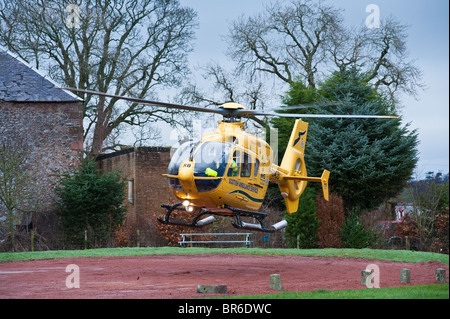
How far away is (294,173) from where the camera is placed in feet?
67.4

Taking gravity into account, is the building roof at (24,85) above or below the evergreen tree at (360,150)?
above

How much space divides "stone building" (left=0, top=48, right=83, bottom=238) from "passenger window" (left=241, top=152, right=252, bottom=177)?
15.4 meters

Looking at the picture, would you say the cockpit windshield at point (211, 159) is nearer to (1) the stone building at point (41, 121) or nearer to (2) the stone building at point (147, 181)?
(1) the stone building at point (41, 121)

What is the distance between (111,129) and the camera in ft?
134

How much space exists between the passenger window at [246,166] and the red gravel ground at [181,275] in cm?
264

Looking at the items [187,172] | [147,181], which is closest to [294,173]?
[187,172]

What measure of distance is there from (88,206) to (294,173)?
40.1 ft

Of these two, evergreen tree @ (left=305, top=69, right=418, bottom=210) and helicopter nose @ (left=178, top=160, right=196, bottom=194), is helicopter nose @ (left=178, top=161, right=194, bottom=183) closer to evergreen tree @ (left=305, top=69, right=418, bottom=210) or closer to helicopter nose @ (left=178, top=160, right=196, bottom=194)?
helicopter nose @ (left=178, top=160, right=196, bottom=194)

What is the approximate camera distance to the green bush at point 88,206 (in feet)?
95.5

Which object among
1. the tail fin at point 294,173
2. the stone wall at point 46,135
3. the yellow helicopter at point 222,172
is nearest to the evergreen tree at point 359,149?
the tail fin at point 294,173

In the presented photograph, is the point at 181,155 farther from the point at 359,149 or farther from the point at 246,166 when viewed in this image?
the point at 359,149

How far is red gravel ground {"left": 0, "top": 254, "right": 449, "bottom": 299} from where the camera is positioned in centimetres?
1356
